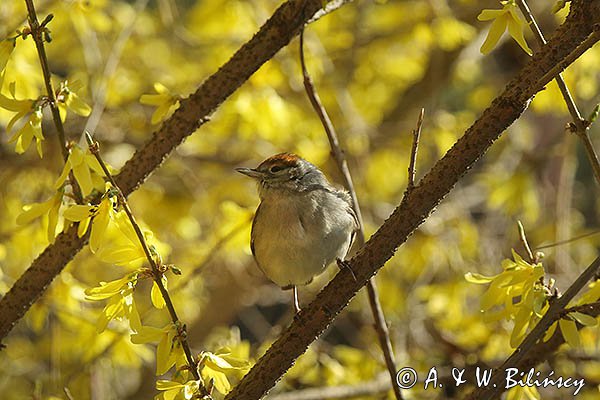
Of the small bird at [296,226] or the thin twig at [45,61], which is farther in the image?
the small bird at [296,226]

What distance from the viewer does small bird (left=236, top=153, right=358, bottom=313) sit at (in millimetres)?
2285

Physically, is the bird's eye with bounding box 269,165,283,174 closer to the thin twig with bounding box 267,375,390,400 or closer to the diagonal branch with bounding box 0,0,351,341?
the diagonal branch with bounding box 0,0,351,341

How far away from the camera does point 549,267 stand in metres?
4.30

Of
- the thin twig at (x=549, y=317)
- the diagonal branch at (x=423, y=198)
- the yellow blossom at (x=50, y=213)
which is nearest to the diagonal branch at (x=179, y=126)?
the yellow blossom at (x=50, y=213)

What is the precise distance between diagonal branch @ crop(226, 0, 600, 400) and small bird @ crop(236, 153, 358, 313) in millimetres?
537

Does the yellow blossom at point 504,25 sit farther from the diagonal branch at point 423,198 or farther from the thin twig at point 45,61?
the thin twig at point 45,61

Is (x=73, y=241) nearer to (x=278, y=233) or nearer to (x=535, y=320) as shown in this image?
(x=278, y=233)

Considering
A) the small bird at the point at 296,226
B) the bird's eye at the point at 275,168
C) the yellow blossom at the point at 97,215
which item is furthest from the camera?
the bird's eye at the point at 275,168

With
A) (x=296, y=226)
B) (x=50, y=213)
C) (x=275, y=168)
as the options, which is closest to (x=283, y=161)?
(x=275, y=168)

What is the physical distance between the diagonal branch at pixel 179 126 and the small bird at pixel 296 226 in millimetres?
315

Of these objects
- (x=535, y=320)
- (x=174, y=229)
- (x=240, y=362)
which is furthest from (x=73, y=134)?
(x=535, y=320)

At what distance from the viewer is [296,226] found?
2309mm

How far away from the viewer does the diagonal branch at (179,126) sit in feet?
6.79

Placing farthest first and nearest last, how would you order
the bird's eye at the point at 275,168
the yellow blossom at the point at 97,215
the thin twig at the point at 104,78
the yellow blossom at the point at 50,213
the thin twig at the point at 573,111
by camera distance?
1. the thin twig at the point at 104,78
2. the bird's eye at the point at 275,168
3. the yellow blossom at the point at 50,213
4. the thin twig at the point at 573,111
5. the yellow blossom at the point at 97,215
